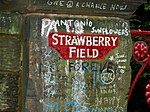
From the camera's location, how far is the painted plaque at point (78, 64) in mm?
2416

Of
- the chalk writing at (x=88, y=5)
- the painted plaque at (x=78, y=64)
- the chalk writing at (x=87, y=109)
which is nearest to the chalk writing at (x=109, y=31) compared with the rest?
the painted plaque at (x=78, y=64)

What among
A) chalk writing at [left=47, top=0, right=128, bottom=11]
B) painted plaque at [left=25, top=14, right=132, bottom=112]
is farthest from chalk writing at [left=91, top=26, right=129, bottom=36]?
chalk writing at [left=47, top=0, right=128, bottom=11]

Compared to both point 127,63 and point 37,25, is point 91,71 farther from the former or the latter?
point 37,25

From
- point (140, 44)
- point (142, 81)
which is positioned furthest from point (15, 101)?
point (142, 81)

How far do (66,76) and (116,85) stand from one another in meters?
0.35

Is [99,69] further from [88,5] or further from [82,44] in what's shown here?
[88,5]

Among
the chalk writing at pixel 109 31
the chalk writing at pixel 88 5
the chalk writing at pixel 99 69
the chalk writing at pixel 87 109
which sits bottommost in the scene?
the chalk writing at pixel 87 109

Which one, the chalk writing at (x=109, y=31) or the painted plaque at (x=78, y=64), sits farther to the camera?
the chalk writing at (x=109, y=31)

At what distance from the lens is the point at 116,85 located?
2.62m

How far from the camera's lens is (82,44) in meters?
2.51

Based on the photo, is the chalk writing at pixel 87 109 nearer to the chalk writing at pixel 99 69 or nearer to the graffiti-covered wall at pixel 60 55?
the graffiti-covered wall at pixel 60 55

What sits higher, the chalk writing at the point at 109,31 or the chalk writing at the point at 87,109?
the chalk writing at the point at 109,31

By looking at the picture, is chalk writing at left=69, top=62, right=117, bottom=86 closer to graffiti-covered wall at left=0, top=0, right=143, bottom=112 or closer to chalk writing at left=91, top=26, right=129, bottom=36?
graffiti-covered wall at left=0, top=0, right=143, bottom=112

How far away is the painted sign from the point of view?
8.05 ft
